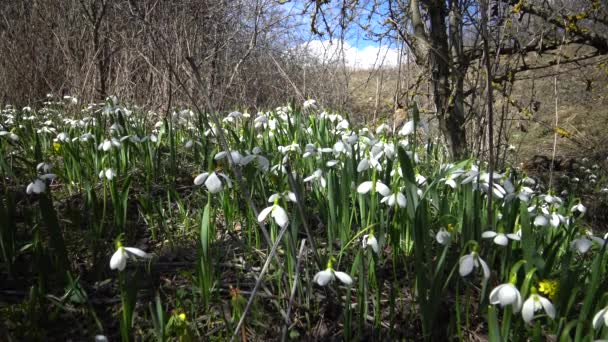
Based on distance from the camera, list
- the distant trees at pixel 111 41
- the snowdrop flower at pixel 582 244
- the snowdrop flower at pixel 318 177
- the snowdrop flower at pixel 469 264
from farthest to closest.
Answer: the distant trees at pixel 111 41 → the snowdrop flower at pixel 318 177 → the snowdrop flower at pixel 582 244 → the snowdrop flower at pixel 469 264

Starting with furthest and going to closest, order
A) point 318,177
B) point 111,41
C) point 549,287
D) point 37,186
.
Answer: point 111,41 < point 318,177 < point 37,186 < point 549,287

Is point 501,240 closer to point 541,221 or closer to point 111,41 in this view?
point 541,221

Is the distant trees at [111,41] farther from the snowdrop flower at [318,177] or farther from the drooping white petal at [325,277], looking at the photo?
the drooping white petal at [325,277]

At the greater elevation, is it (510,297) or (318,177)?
(318,177)

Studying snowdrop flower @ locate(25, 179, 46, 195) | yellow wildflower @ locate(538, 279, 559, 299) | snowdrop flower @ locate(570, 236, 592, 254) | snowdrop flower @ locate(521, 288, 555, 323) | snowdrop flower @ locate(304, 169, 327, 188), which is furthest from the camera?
snowdrop flower @ locate(304, 169, 327, 188)

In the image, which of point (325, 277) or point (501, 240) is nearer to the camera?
point (325, 277)

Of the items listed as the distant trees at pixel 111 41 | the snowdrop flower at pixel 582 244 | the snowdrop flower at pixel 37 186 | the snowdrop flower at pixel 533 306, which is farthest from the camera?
the distant trees at pixel 111 41

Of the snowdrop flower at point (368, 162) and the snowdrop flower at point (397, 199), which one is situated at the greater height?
the snowdrop flower at point (368, 162)

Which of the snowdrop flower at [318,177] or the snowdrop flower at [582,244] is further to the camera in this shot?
the snowdrop flower at [318,177]

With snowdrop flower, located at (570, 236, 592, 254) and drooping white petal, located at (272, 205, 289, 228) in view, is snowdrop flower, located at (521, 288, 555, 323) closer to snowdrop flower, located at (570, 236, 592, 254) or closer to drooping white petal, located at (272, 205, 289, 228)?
snowdrop flower, located at (570, 236, 592, 254)

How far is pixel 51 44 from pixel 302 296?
722cm

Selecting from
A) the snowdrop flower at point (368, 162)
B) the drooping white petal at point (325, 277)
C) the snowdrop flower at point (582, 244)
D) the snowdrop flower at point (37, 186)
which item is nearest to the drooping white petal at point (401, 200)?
the snowdrop flower at point (368, 162)

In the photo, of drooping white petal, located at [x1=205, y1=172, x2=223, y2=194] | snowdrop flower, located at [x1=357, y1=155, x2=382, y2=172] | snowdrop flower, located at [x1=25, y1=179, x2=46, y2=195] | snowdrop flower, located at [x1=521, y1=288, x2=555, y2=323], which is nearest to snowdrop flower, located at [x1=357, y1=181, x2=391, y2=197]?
snowdrop flower, located at [x1=357, y1=155, x2=382, y2=172]

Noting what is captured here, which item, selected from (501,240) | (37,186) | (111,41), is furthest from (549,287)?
(111,41)
